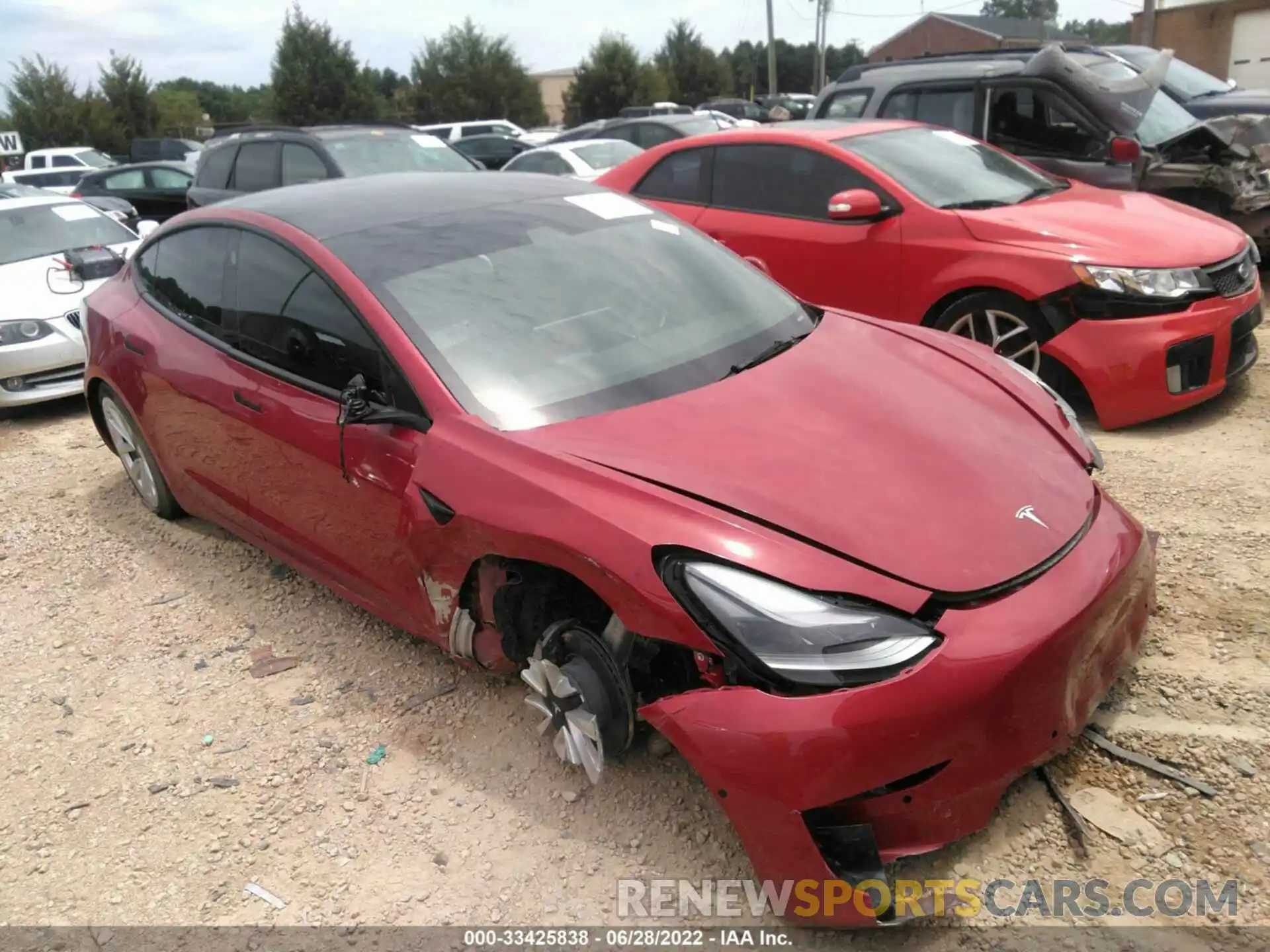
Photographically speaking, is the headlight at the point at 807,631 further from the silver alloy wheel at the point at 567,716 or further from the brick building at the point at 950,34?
the brick building at the point at 950,34

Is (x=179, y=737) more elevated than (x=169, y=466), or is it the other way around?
(x=169, y=466)

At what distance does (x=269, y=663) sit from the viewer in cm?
353

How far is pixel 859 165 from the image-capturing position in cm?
548

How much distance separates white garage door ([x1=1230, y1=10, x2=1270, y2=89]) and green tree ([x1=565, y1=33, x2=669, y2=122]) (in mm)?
22316

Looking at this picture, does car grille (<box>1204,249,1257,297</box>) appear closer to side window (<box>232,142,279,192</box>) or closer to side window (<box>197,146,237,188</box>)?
side window (<box>232,142,279,192</box>)

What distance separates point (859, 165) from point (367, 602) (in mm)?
3685

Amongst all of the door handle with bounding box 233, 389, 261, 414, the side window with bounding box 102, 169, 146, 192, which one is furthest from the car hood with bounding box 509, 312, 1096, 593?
the side window with bounding box 102, 169, 146, 192

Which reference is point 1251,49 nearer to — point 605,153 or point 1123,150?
point 605,153

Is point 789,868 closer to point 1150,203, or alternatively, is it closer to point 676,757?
point 676,757

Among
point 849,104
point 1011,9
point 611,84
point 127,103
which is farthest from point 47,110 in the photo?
point 1011,9

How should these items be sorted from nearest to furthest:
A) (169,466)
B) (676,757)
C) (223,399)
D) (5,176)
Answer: (676,757) < (223,399) < (169,466) < (5,176)

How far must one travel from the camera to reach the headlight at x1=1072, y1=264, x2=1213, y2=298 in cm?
460

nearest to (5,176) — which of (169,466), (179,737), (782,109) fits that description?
(782,109)

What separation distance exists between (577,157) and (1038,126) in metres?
6.22
